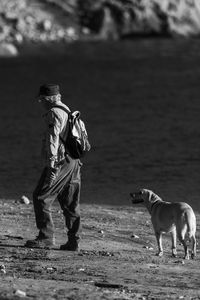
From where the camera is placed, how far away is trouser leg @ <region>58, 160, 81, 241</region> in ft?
41.8

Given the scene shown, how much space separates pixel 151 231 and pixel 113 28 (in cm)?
8212

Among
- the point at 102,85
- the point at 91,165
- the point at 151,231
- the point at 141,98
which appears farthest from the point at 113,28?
the point at 151,231

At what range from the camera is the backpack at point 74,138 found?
1243 cm

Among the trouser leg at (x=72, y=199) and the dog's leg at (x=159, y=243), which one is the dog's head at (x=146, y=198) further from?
the trouser leg at (x=72, y=199)

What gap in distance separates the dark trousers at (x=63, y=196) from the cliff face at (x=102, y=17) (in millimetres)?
78878

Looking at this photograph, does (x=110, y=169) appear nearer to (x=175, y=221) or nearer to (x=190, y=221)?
(x=175, y=221)

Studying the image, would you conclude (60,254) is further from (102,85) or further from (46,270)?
(102,85)

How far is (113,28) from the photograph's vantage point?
95875 mm

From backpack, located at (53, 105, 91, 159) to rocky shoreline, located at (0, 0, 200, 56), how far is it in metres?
77.6

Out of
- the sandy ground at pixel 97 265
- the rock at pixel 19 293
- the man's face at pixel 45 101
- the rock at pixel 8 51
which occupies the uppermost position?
the rock at pixel 8 51

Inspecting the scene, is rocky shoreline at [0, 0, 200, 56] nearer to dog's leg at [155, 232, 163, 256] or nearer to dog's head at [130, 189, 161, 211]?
dog's head at [130, 189, 161, 211]

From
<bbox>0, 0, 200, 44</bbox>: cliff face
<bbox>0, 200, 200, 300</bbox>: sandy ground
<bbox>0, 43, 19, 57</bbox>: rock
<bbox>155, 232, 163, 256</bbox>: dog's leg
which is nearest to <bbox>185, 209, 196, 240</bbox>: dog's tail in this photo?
<bbox>0, 200, 200, 300</bbox>: sandy ground

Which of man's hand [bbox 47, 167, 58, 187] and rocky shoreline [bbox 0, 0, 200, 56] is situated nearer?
man's hand [bbox 47, 167, 58, 187]

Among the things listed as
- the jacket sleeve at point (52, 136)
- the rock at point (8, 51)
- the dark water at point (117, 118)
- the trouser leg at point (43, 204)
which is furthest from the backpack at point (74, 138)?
the rock at point (8, 51)
